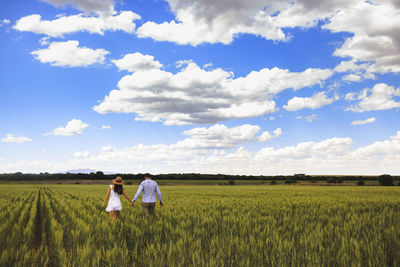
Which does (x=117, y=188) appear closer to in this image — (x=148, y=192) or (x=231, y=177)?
(x=148, y=192)

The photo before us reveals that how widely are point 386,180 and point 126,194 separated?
342 ft

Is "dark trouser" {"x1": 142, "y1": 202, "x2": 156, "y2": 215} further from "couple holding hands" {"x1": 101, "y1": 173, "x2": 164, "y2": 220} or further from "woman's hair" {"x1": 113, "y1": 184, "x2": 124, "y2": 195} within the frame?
"woman's hair" {"x1": 113, "y1": 184, "x2": 124, "y2": 195}

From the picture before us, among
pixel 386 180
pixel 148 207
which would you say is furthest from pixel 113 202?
pixel 386 180

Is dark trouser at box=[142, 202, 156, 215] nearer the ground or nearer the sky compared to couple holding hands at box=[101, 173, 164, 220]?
nearer the ground

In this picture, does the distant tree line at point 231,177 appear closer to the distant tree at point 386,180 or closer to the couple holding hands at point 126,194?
the distant tree at point 386,180

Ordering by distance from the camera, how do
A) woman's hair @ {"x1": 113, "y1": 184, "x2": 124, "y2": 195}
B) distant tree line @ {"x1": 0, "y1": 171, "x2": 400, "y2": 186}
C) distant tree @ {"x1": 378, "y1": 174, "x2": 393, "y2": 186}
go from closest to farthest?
woman's hair @ {"x1": 113, "y1": 184, "x2": 124, "y2": 195} → distant tree @ {"x1": 378, "y1": 174, "x2": 393, "y2": 186} → distant tree line @ {"x1": 0, "y1": 171, "x2": 400, "y2": 186}

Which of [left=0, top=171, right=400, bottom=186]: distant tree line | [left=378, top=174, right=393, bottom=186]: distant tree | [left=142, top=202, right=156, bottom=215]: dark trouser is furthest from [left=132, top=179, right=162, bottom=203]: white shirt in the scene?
[left=378, top=174, right=393, bottom=186]: distant tree

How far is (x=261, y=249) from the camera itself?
599cm

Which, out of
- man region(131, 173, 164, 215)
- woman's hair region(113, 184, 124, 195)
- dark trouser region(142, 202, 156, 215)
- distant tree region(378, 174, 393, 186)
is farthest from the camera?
distant tree region(378, 174, 393, 186)

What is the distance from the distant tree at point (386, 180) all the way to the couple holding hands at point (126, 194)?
332 ft

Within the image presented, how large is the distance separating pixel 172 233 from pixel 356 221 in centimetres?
682

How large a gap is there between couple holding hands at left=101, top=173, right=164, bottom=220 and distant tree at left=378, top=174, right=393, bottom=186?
101 meters

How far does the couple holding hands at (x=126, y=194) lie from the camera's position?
1035cm

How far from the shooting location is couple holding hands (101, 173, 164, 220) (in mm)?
10352
